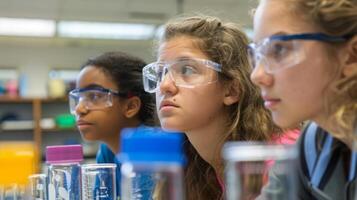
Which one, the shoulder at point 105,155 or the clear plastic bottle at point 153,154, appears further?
the shoulder at point 105,155

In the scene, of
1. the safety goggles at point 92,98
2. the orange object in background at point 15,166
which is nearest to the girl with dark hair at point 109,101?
the safety goggles at point 92,98

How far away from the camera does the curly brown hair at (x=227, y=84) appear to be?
4.00 feet

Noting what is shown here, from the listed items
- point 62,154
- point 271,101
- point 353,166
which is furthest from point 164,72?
point 353,166

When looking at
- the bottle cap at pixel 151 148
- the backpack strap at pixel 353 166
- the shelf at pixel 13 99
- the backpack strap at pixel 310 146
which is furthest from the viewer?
the shelf at pixel 13 99

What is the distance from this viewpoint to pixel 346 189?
0.69 m

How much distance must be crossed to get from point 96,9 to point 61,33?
3.89 feet

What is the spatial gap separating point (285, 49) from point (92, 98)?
3.95 feet

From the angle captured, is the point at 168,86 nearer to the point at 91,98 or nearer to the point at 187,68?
the point at 187,68

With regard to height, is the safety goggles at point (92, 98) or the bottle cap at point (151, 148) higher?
the safety goggles at point (92, 98)

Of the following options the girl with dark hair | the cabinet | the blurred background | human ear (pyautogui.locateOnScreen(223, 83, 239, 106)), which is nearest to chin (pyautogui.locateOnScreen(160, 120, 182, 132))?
human ear (pyautogui.locateOnScreen(223, 83, 239, 106))

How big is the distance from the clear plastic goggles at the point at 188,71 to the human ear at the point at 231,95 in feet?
0.20

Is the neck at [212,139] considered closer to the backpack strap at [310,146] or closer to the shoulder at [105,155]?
the backpack strap at [310,146]

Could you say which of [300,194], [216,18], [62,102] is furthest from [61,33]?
[300,194]

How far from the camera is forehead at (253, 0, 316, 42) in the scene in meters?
0.72
